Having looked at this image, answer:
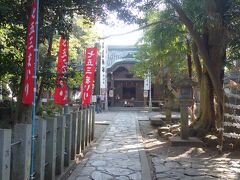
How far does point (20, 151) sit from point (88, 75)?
8.74m

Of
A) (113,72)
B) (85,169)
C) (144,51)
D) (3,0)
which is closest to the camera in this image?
(3,0)

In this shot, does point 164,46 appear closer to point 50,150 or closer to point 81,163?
point 81,163

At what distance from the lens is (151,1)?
11.3m

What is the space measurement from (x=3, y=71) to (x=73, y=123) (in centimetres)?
242

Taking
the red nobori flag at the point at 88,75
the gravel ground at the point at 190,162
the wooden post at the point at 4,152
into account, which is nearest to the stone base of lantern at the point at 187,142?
the gravel ground at the point at 190,162

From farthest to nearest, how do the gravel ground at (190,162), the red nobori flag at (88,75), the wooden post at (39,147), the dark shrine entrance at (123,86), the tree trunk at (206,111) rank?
1. the dark shrine entrance at (123,86)
2. the tree trunk at (206,111)
3. the red nobori flag at (88,75)
4. the gravel ground at (190,162)
5. the wooden post at (39,147)

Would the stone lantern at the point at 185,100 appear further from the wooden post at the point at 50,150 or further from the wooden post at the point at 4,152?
the wooden post at the point at 4,152

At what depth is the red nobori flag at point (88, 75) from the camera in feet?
43.4

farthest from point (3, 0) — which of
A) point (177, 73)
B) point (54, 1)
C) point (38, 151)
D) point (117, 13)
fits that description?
point (177, 73)

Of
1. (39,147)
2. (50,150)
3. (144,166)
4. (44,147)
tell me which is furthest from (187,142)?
(39,147)

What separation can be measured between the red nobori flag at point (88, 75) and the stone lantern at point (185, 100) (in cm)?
324

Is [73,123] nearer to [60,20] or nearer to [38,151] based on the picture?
[60,20]

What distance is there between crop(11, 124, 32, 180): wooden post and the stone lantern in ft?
27.2

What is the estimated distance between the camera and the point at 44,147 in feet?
21.2
